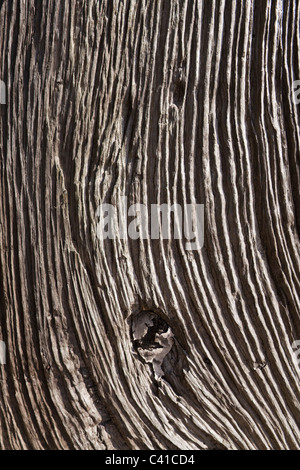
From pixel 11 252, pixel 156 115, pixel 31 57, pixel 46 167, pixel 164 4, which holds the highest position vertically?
pixel 164 4

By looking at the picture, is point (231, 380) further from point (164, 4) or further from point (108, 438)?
point (164, 4)

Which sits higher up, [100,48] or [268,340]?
[100,48]

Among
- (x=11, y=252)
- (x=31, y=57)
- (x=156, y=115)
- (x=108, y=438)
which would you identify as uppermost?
(x=31, y=57)

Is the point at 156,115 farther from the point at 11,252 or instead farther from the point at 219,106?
the point at 11,252

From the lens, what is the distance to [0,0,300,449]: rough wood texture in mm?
1052

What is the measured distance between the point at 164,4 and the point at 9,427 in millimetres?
906

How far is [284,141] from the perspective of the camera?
3.64 feet

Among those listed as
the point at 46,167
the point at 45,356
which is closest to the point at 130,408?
the point at 45,356

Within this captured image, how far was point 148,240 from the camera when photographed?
1.08 metres

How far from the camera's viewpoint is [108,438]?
3.45 feet

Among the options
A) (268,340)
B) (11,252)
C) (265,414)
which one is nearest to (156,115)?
(11,252)

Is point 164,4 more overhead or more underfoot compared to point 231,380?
more overhead

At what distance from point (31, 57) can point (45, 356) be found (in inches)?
23.6

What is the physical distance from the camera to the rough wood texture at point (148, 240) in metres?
1.05
